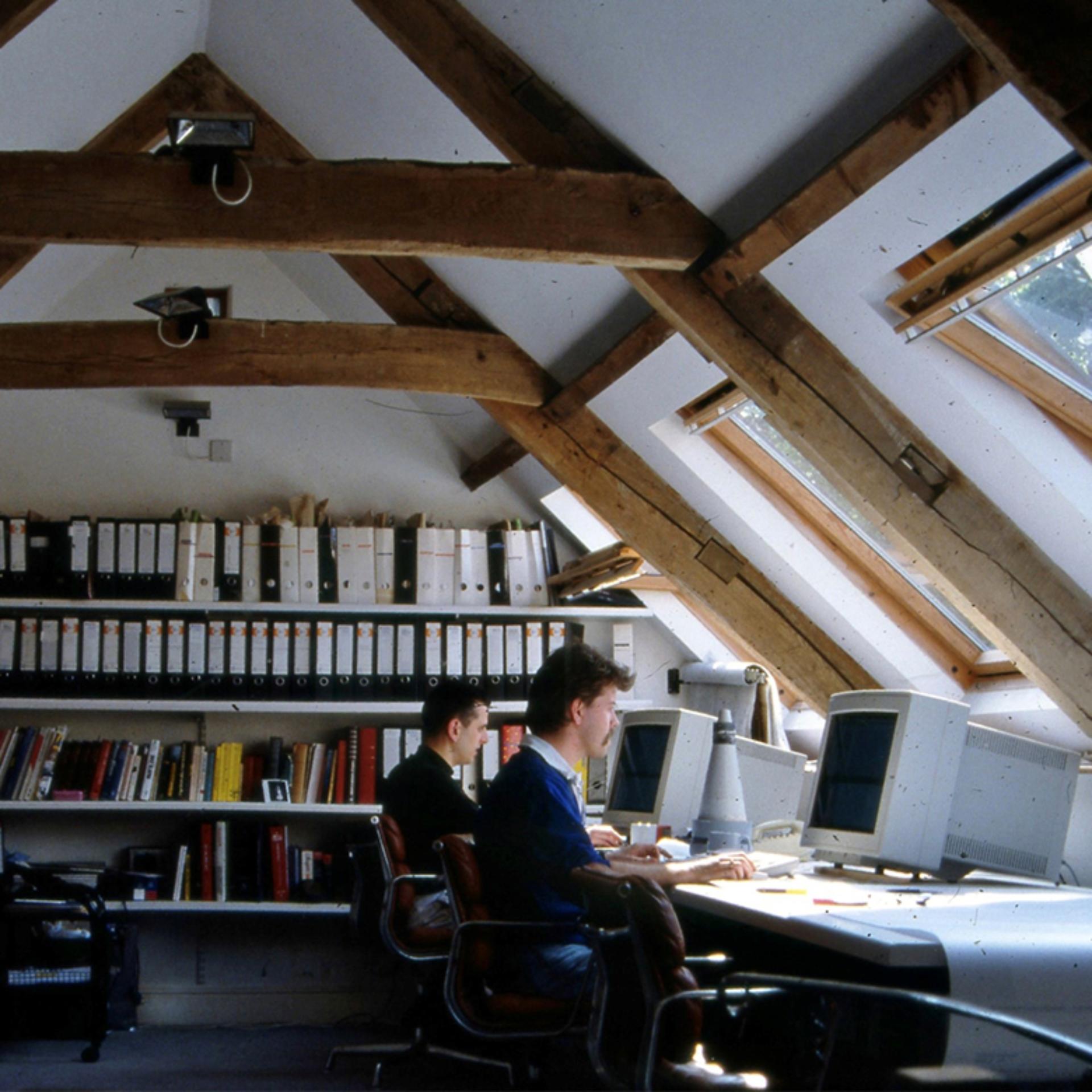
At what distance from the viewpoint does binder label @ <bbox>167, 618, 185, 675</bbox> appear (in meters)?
5.22

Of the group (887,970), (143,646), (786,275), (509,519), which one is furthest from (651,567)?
(887,970)

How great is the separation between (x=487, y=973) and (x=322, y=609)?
2.48 metres

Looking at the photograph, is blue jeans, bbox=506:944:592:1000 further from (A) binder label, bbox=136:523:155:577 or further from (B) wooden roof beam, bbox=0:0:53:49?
(A) binder label, bbox=136:523:155:577

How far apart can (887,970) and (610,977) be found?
0.50m

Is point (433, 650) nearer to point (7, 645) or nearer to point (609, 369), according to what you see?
point (609, 369)

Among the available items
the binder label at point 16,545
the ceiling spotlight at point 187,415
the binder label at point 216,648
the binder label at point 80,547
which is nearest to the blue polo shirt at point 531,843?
the binder label at point 216,648

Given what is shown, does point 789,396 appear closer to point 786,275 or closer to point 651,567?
point 786,275

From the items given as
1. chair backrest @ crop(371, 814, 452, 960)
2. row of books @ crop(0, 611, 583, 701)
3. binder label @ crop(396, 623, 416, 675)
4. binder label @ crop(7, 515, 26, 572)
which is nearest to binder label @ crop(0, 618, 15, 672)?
row of books @ crop(0, 611, 583, 701)

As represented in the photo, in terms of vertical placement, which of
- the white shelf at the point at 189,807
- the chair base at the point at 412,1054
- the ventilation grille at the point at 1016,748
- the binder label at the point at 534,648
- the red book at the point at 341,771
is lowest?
the chair base at the point at 412,1054

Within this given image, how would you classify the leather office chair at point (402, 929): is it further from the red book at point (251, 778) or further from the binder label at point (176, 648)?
the binder label at point (176, 648)

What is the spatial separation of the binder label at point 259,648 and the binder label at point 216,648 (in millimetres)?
78

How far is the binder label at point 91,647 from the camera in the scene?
205 inches

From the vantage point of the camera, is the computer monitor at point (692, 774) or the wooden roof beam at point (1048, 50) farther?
the computer monitor at point (692, 774)

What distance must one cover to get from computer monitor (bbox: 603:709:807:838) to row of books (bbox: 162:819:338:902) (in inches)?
64.3
